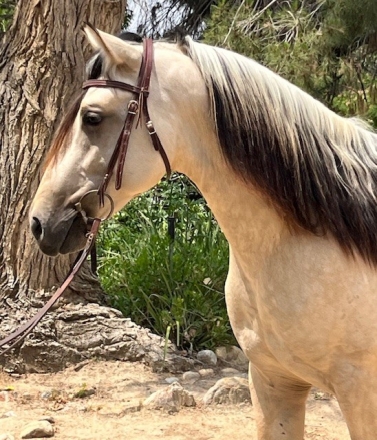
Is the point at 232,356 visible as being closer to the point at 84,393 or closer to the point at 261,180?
the point at 84,393

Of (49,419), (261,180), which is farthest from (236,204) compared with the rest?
(49,419)

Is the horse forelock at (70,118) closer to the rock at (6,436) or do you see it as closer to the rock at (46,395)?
the rock at (6,436)

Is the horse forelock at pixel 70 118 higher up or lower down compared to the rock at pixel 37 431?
higher up

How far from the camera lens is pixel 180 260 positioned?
442cm

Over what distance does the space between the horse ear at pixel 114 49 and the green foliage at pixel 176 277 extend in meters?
2.59

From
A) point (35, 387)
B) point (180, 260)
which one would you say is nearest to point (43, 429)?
point (35, 387)

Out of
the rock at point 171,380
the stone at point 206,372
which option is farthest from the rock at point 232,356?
the rock at point 171,380

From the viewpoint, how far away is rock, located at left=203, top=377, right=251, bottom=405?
133 inches

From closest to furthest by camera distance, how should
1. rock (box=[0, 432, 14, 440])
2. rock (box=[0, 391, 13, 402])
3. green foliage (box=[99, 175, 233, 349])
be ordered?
1. rock (box=[0, 432, 14, 440])
2. rock (box=[0, 391, 13, 402])
3. green foliage (box=[99, 175, 233, 349])

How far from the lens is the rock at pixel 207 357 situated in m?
3.98

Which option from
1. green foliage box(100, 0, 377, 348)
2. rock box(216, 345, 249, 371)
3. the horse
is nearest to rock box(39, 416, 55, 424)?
green foliage box(100, 0, 377, 348)

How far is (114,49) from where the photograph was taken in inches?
61.2

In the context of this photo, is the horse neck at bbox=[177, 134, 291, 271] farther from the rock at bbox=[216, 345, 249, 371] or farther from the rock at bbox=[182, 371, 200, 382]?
the rock at bbox=[216, 345, 249, 371]

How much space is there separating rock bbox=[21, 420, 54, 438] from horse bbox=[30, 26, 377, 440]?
5.19 feet
